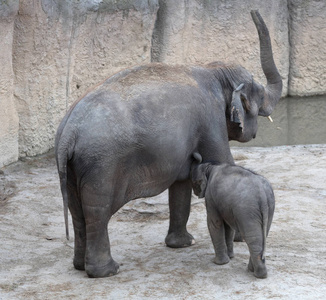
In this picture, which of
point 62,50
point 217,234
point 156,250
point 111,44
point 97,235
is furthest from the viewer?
point 111,44

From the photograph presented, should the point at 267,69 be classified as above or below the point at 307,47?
below

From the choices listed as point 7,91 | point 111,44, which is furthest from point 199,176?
point 111,44

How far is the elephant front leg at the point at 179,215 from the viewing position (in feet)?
18.1

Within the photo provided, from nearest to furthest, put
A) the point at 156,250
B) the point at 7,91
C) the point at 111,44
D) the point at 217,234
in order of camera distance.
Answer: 1. the point at 217,234
2. the point at 156,250
3. the point at 7,91
4. the point at 111,44

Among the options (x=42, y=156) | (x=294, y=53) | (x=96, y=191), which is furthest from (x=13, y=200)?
(x=294, y=53)

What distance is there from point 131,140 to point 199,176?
0.69 meters

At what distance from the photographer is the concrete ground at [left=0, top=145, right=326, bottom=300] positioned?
14.7 feet

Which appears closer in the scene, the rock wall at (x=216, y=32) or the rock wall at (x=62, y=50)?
the rock wall at (x=62, y=50)

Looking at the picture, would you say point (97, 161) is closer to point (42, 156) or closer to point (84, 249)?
point (84, 249)

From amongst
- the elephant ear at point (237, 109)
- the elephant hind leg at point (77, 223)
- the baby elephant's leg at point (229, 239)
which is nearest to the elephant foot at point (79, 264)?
the elephant hind leg at point (77, 223)

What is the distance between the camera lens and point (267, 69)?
5.88 m

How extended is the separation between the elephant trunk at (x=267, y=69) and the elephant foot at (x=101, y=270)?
1.93 meters

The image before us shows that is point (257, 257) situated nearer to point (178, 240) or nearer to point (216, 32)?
point (178, 240)

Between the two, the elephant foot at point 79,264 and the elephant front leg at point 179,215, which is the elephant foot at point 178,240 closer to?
the elephant front leg at point 179,215
